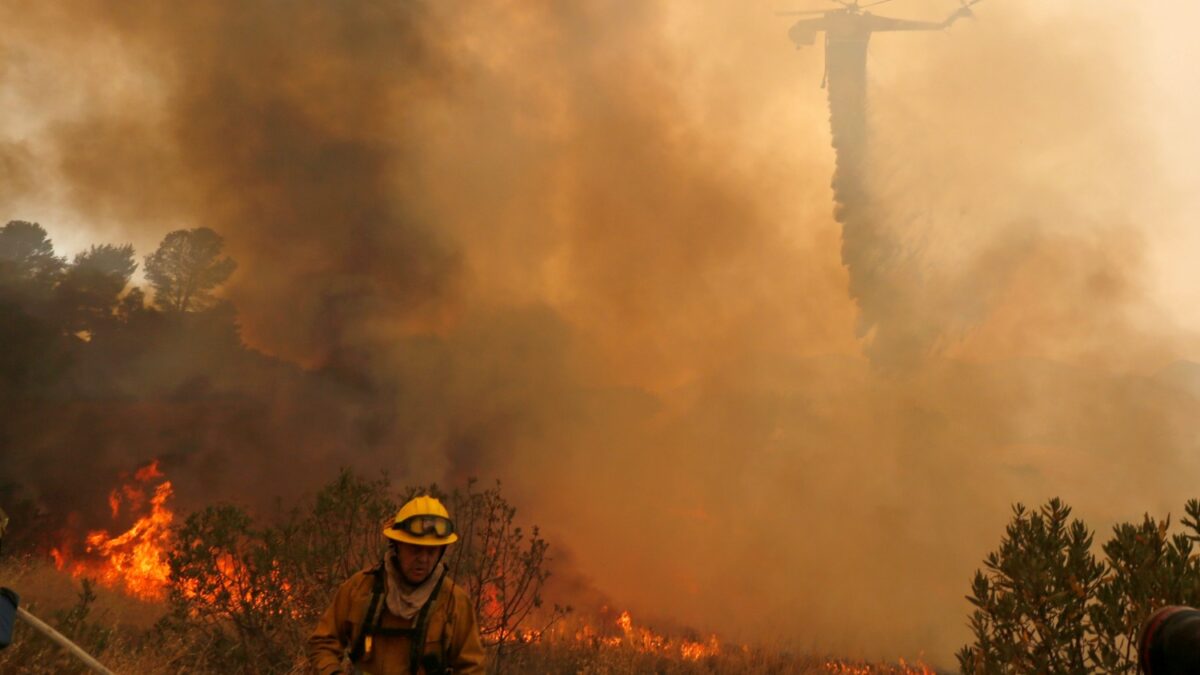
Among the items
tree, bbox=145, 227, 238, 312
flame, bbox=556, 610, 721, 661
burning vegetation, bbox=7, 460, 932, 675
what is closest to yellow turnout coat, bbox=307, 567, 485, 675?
burning vegetation, bbox=7, 460, 932, 675

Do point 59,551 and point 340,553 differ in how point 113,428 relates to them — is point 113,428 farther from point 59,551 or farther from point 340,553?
point 340,553

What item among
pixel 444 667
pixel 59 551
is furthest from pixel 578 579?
pixel 444 667

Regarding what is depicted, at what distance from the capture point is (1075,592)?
193 inches

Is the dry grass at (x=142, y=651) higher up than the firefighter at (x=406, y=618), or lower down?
lower down

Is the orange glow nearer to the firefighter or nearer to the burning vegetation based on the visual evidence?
the burning vegetation

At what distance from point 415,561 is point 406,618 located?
266 millimetres

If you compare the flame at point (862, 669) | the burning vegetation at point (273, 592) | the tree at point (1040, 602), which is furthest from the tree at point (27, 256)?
the tree at point (1040, 602)

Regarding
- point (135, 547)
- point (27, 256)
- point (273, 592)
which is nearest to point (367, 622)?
point (273, 592)

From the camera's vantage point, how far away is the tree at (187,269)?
77.8 feet

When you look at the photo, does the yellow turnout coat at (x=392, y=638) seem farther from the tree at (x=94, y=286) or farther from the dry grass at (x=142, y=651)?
the tree at (x=94, y=286)

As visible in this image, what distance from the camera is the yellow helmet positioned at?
11.6 ft

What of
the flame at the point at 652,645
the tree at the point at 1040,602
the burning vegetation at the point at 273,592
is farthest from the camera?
the flame at the point at 652,645

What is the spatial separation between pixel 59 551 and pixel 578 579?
12.9 meters

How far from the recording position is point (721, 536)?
23.5 m
